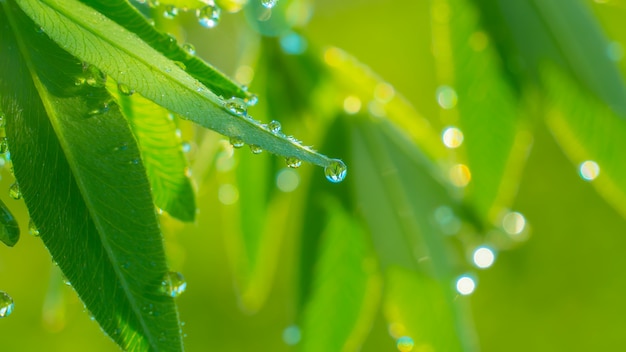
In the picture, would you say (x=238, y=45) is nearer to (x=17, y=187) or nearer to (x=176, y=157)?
(x=176, y=157)

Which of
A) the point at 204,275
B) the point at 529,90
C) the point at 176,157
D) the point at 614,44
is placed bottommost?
the point at 176,157

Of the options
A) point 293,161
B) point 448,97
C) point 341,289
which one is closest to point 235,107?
point 293,161

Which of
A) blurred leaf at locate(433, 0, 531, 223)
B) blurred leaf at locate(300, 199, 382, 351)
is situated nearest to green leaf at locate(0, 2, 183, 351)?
blurred leaf at locate(300, 199, 382, 351)

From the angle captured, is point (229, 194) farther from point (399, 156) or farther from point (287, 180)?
point (399, 156)

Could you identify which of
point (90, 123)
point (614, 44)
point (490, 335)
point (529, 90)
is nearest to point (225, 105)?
point (90, 123)

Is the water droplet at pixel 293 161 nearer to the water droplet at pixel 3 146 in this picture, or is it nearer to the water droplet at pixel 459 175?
the water droplet at pixel 3 146

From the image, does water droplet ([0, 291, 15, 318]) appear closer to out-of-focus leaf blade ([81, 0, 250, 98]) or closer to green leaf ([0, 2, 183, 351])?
green leaf ([0, 2, 183, 351])
